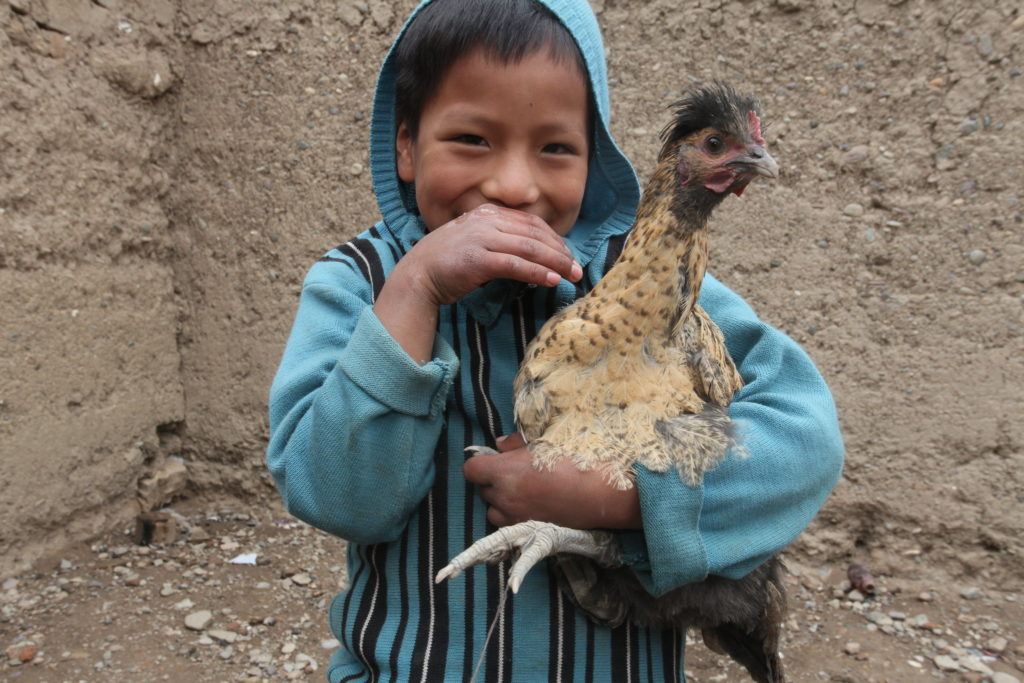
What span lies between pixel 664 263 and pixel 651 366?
0.47ft

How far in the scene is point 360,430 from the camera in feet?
3.20

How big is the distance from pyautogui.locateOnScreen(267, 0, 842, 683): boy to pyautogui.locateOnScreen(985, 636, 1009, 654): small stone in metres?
1.68

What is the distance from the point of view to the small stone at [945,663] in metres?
2.39

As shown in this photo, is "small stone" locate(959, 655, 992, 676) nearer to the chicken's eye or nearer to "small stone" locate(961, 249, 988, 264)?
"small stone" locate(961, 249, 988, 264)

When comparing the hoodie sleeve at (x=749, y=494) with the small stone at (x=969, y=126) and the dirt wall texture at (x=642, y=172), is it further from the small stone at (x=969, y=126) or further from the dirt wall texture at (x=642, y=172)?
the small stone at (x=969, y=126)

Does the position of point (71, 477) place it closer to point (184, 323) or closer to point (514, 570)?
point (184, 323)

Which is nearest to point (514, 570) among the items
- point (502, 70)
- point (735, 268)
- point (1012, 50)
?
point (502, 70)

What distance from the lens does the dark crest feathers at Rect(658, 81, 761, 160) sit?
3.73 feet

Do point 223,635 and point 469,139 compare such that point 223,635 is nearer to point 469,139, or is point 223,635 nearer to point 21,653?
point 21,653

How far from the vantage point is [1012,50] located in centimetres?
237

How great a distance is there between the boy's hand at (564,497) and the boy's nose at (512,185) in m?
0.34

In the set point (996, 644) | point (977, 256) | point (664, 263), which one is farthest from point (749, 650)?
point (977, 256)

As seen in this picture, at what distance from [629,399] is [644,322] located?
0.35ft

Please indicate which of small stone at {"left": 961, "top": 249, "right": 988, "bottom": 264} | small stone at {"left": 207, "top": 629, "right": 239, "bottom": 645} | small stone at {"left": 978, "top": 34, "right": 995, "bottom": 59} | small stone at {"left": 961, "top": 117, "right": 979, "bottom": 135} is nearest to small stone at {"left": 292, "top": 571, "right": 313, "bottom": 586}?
small stone at {"left": 207, "top": 629, "right": 239, "bottom": 645}
